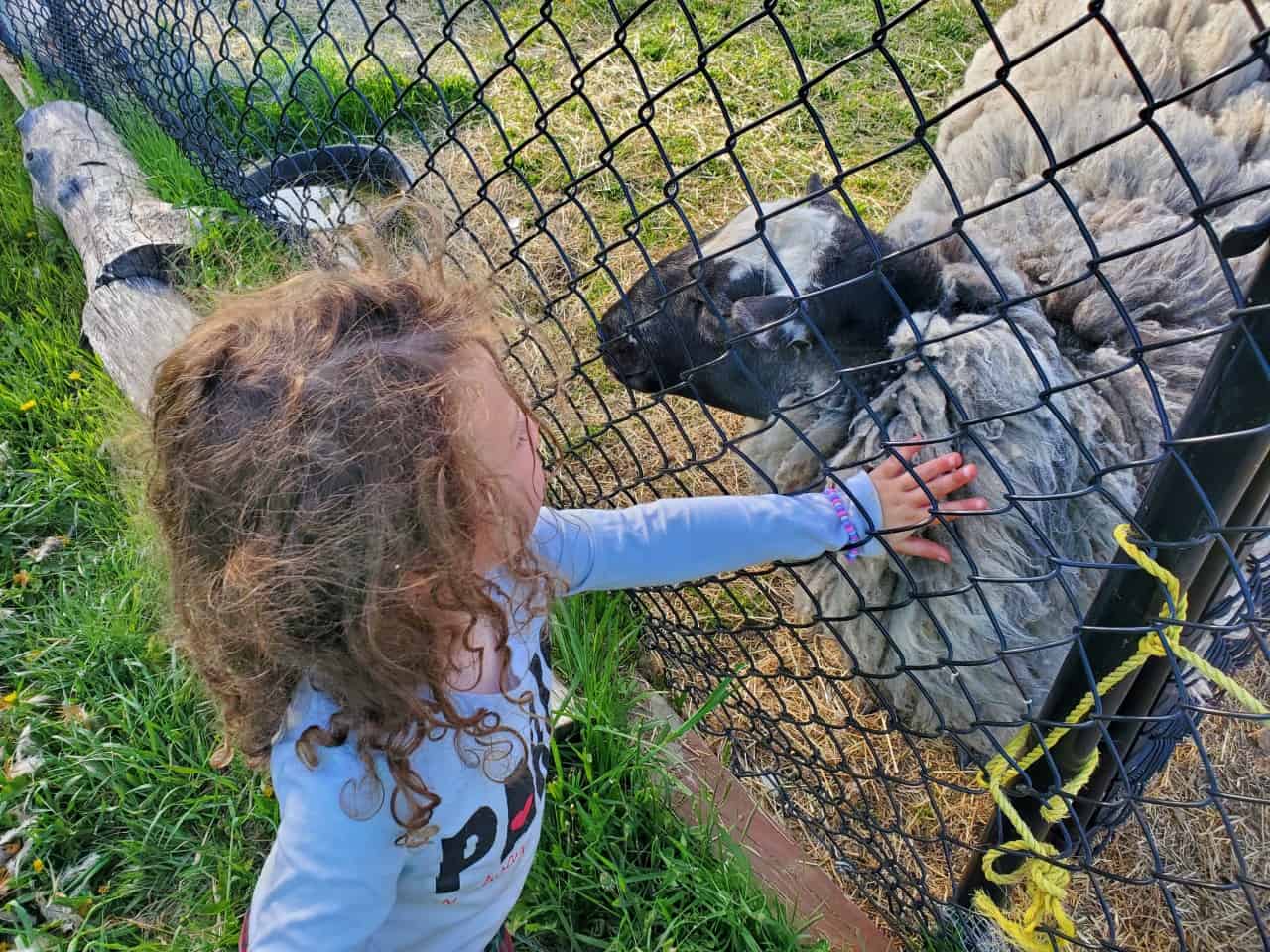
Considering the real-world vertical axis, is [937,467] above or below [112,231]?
below

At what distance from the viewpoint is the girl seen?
4.30ft

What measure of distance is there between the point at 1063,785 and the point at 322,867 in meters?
1.20

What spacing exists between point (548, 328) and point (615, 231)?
0.70m

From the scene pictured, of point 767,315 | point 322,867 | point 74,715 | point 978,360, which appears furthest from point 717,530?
point 74,715

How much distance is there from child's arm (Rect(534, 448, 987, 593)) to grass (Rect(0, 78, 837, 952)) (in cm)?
54

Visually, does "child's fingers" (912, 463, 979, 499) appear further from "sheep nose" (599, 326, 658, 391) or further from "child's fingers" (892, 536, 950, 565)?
"sheep nose" (599, 326, 658, 391)

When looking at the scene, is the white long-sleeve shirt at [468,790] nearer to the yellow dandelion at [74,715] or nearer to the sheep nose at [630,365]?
the sheep nose at [630,365]

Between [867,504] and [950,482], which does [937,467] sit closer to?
[950,482]

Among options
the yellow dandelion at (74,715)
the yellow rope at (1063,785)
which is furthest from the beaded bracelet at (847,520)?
the yellow dandelion at (74,715)

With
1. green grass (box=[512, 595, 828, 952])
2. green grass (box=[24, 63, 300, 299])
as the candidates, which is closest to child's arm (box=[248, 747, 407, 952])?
green grass (box=[512, 595, 828, 952])

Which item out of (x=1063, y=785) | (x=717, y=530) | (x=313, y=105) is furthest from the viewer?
(x=313, y=105)

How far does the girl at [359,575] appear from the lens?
1.31 metres

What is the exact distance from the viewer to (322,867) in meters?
1.37

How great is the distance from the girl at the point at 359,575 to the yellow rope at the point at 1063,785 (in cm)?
85
